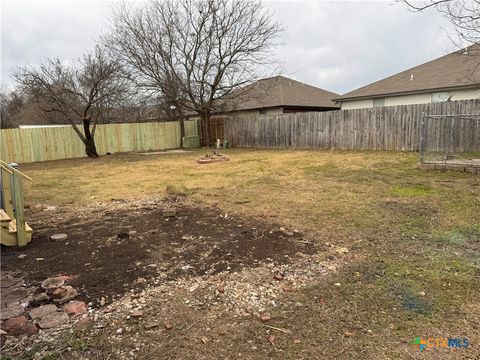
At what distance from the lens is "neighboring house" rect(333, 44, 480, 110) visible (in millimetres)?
13422

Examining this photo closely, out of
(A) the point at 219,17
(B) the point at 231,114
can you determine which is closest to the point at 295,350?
(A) the point at 219,17

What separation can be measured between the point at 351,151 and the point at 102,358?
1237cm

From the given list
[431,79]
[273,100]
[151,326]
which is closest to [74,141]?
A: [273,100]

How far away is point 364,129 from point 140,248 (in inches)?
447

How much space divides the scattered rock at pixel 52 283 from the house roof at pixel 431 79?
1465 centimetres

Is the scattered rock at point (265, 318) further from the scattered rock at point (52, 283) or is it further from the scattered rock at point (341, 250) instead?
the scattered rock at point (52, 283)

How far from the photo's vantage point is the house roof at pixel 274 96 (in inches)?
762

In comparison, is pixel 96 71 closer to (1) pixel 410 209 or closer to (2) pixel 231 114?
(2) pixel 231 114

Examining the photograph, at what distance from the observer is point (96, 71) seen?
1433cm

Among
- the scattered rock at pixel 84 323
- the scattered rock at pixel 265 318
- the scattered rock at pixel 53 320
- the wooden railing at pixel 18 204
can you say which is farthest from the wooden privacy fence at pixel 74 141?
the scattered rock at pixel 265 318

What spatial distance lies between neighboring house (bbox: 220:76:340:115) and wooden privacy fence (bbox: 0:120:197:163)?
389 cm

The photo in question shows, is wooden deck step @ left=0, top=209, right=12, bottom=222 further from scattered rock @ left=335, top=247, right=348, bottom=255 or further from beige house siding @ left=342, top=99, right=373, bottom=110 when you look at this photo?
beige house siding @ left=342, top=99, right=373, bottom=110

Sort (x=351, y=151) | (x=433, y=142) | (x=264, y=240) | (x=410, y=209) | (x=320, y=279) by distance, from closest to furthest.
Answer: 1. (x=320, y=279)
2. (x=264, y=240)
3. (x=410, y=209)
4. (x=433, y=142)
5. (x=351, y=151)

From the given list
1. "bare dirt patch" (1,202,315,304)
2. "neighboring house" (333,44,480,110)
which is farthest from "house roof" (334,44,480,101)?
"bare dirt patch" (1,202,315,304)
